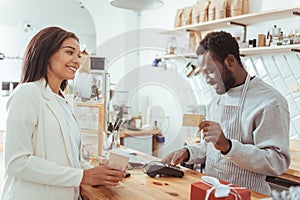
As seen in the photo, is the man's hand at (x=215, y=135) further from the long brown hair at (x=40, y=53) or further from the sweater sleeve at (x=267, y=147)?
the long brown hair at (x=40, y=53)

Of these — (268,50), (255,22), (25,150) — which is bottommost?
(25,150)

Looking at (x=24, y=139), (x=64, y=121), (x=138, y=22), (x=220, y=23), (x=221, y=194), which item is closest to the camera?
(x=221, y=194)

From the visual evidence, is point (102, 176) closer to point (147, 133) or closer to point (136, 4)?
point (147, 133)

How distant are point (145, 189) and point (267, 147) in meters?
0.49

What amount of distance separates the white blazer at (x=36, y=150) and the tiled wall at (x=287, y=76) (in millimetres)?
1918

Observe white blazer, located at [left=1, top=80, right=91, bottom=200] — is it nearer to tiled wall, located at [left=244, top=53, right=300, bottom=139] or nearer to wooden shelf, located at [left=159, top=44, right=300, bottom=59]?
wooden shelf, located at [left=159, top=44, right=300, bottom=59]

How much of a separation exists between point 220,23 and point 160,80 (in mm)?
1944

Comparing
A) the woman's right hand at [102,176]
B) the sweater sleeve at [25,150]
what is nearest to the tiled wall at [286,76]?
the woman's right hand at [102,176]

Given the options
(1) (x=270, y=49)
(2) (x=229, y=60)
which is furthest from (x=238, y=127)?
(1) (x=270, y=49)

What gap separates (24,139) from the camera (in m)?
1.13

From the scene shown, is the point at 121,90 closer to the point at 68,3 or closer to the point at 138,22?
the point at 138,22

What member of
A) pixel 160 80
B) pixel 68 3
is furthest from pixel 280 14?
pixel 68 3

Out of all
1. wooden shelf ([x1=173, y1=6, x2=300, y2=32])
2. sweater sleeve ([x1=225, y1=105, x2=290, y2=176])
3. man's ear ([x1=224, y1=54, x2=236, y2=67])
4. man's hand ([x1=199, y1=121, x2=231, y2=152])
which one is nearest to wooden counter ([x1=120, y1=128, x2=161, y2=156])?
man's hand ([x1=199, y1=121, x2=231, y2=152])

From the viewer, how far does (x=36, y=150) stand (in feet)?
3.84
